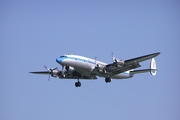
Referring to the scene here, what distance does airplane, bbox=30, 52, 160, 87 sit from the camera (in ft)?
153

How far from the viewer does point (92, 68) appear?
48.0 meters

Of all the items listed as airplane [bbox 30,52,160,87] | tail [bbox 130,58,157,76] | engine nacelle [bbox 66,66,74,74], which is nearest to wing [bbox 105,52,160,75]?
airplane [bbox 30,52,160,87]

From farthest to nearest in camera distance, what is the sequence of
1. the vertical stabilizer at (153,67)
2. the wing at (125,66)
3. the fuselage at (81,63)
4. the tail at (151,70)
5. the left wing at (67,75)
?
1. the vertical stabilizer at (153,67)
2. the tail at (151,70)
3. the left wing at (67,75)
4. the fuselage at (81,63)
5. the wing at (125,66)

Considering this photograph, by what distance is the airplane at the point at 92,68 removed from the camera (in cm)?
4675

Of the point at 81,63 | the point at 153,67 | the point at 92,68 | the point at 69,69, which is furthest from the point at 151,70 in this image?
the point at 69,69

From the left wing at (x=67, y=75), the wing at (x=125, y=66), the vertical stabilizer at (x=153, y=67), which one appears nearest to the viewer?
the wing at (x=125, y=66)

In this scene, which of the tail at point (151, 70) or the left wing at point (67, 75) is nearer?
the left wing at point (67, 75)

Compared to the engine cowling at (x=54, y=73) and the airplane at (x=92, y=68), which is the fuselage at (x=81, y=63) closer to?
the airplane at (x=92, y=68)

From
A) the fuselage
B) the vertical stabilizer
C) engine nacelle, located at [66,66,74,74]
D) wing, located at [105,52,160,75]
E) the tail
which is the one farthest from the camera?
the vertical stabilizer

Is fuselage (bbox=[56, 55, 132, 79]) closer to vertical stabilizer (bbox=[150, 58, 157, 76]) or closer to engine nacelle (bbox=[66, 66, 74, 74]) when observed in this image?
engine nacelle (bbox=[66, 66, 74, 74])

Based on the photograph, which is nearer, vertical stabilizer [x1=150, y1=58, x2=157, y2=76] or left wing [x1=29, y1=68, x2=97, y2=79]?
left wing [x1=29, y1=68, x2=97, y2=79]

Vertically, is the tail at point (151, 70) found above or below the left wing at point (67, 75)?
above

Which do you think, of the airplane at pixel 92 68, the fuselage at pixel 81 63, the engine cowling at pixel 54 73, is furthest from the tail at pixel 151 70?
the engine cowling at pixel 54 73

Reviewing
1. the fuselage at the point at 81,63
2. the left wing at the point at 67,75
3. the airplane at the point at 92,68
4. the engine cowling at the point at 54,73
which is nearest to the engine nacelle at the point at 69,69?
the airplane at the point at 92,68
